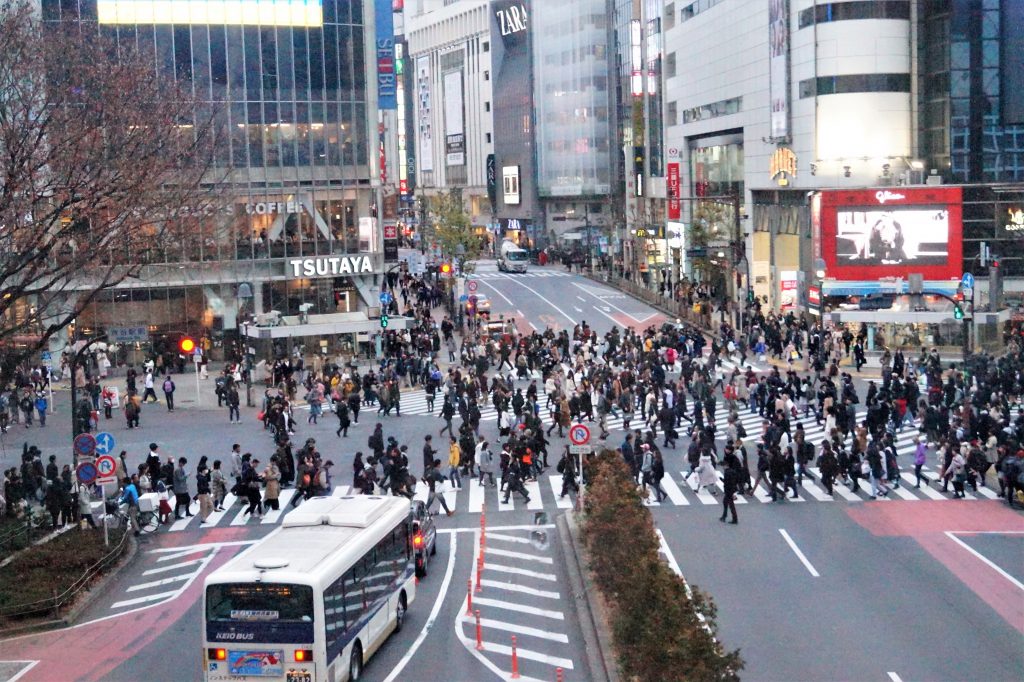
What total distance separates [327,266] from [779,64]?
25.0 metres

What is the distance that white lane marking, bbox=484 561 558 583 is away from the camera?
24.3 metres

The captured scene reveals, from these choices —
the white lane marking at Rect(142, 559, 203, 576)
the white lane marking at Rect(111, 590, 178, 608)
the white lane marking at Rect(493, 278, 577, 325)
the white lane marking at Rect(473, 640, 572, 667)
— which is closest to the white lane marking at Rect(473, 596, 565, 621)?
the white lane marking at Rect(473, 640, 572, 667)

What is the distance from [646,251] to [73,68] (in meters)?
72.4

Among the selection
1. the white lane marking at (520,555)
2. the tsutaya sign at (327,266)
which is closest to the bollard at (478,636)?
the white lane marking at (520,555)

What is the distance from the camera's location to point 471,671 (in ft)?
62.4

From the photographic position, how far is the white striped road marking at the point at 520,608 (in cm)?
2191

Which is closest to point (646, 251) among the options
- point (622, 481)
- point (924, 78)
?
point (924, 78)

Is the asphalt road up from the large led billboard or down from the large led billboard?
down

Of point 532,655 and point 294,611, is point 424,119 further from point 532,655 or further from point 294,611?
point 294,611

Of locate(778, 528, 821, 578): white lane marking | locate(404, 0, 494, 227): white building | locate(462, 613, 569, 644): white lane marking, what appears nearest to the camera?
locate(462, 613, 569, 644): white lane marking

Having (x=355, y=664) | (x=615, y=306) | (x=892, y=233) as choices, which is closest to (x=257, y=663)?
(x=355, y=664)

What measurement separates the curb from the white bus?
318cm

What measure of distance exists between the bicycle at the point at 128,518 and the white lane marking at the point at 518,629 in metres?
10.5

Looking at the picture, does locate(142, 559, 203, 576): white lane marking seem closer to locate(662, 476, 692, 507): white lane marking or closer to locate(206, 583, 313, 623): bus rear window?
locate(206, 583, 313, 623): bus rear window
